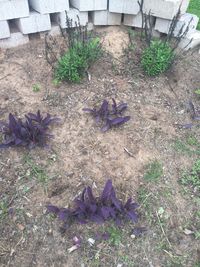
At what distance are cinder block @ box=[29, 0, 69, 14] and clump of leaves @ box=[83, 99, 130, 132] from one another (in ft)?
4.89

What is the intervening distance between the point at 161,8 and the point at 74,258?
10.4 ft

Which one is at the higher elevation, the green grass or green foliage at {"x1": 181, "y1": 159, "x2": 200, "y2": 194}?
the green grass

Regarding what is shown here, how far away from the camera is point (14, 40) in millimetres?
4016

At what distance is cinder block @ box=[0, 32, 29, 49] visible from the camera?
397cm

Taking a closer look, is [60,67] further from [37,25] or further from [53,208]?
[53,208]

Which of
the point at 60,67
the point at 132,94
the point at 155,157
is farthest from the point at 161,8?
the point at 155,157

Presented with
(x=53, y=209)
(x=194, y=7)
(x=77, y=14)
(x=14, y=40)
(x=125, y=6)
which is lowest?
(x=53, y=209)

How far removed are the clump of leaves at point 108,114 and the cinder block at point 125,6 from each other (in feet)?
4.94

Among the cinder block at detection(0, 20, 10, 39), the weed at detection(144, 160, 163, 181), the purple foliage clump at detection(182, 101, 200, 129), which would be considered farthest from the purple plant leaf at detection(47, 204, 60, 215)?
the cinder block at detection(0, 20, 10, 39)

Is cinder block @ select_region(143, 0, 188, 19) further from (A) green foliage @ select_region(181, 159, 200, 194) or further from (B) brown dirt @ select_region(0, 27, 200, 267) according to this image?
(A) green foliage @ select_region(181, 159, 200, 194)

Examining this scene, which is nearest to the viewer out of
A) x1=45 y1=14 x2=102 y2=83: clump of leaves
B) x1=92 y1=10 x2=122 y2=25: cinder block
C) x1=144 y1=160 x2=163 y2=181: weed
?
x1=144 y1=160 x2=163 y2=181: weed

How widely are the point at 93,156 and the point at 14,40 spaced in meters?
2.01

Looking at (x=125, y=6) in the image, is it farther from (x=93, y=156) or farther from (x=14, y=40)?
(x=93, y=156)

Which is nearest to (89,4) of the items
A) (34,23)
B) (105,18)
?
(105,18)
